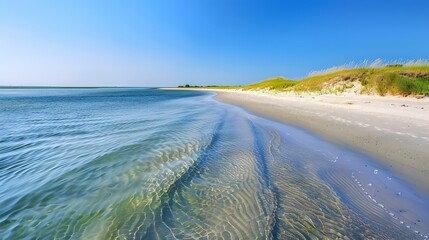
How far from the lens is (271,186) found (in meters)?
4.49

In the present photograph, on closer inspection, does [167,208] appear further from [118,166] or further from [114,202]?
[118,166]

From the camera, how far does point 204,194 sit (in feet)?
13.9

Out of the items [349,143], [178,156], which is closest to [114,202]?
[178,156]

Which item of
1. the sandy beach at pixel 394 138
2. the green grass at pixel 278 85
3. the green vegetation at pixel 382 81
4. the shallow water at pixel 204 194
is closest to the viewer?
the shallow water at pixel 204 194

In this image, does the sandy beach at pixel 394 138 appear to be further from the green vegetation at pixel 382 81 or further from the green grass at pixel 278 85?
the green grass at pixel 278 85

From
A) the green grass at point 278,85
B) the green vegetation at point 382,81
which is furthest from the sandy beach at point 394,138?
the green grass at point 278,85

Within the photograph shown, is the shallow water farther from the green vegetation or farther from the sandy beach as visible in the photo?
the green vegetation

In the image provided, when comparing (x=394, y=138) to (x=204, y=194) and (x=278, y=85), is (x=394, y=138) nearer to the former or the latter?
(x=204, y=194)

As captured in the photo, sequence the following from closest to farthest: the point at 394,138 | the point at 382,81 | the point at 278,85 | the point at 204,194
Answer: the point at 204,194 < the point at 394,138 < the point at 382,81 < the point at 278,85

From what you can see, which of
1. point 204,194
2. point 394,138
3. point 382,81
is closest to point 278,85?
point 382,81

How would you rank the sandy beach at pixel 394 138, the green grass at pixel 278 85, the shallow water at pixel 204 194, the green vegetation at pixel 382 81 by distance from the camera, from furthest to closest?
1. the green grass at pixel 278 85
2. the green vegetation at pixel 382 81
3. the sandy beach at pixel 394 138
4. the shallow water at pixel 204 194

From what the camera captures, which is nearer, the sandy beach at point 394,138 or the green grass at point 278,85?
the sandy beach at point 394,138

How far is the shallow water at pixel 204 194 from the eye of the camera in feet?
10.4

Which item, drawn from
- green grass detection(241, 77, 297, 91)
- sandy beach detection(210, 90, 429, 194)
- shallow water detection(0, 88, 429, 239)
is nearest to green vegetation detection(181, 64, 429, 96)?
sandy beach detection(210, 90, 429, 194)
